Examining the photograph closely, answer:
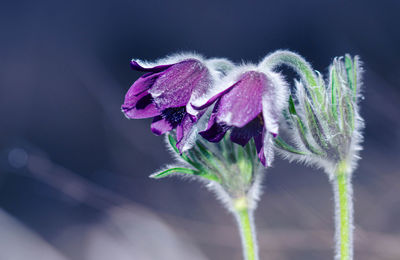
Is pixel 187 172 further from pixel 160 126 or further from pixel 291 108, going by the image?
pixel 291 108

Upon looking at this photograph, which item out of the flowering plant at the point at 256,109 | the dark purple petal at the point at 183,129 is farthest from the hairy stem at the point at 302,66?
the dark purple petal at the point at 183,129

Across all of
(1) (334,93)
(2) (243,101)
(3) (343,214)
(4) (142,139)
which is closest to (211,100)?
(2) (243,101)

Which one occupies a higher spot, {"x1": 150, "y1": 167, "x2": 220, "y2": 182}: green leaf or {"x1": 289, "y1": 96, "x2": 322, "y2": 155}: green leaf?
{"x1": 289, "y1": 96, "x2": 322, "y2": 155}: green leaf

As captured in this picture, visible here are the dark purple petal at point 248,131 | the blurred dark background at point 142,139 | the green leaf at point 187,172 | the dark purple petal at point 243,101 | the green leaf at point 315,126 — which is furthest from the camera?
the blurred dark background at point 142,139

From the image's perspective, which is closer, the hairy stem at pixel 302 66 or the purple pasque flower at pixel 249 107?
the purple pasque flower at pixel 249 107

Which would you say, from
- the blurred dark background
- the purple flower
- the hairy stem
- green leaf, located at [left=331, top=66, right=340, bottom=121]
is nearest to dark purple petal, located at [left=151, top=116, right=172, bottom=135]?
the purple flower

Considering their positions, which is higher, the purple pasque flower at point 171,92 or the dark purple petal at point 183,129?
the purple pasque flower at point 171,92

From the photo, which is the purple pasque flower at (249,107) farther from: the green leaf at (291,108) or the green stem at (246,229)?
the green stem at (246,229)

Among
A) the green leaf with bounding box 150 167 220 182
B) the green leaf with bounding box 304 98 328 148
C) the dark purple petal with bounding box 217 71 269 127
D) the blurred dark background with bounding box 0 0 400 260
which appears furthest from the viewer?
the blurred dark background with bounding box 0 0 400 260

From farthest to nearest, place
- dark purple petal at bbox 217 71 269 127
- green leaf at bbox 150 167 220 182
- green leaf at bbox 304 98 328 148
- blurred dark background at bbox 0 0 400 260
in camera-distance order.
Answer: blurred dark background at bbox 0 0 400 260 < green leaf at bbox 150 167 220 182 < green leaf at bbox 304 98 328 148 < dark purple petal at bbox 217 71 269 127

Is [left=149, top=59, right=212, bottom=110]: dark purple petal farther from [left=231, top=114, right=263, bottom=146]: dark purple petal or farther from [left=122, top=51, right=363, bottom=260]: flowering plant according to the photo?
[left=231, top=114, right=263, bottom=146]: dark purple petal
